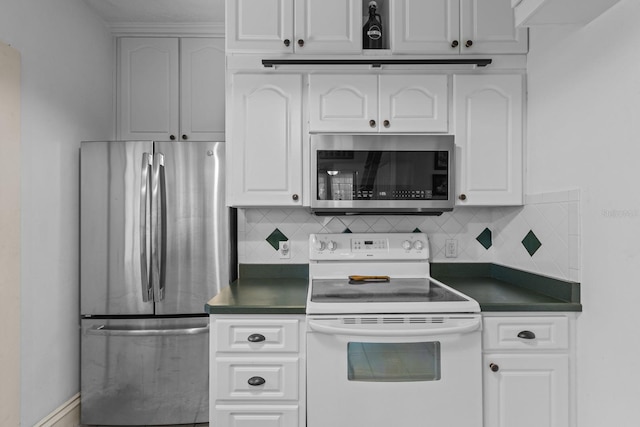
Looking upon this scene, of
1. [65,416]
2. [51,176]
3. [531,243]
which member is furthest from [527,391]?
[51,176]

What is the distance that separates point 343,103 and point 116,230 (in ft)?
4.80

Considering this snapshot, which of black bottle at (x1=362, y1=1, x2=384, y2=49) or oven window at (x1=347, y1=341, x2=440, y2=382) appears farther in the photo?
black bottle at (x1=362, y1=1, x2=384, y2=49)

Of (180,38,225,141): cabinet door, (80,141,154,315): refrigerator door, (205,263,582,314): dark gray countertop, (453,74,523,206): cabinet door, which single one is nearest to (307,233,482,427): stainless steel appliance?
(205,263,582,314): dark gray countertop

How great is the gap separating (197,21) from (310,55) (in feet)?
3.90

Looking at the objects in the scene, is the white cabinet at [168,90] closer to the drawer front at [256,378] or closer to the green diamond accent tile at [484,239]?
the drawer front at [256,378]

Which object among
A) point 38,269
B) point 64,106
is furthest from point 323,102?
point 38,269

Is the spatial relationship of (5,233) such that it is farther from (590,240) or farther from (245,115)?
(590,240)

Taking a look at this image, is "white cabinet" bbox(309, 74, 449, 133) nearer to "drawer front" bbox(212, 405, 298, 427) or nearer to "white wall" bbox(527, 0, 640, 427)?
"white wall" bbox(527, 0, 640, 427)

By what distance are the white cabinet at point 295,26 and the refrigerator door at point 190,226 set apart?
0.62 meters

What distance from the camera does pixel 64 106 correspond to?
8.23 feet

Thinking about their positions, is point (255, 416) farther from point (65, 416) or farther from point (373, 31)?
point (373, 31)

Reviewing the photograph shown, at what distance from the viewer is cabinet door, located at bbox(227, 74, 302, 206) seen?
7.18ft

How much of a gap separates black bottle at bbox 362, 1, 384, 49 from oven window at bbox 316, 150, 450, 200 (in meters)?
0.62

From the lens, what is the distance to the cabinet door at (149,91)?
9.73 feet
